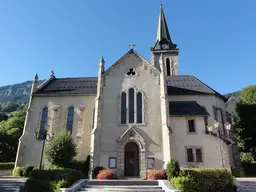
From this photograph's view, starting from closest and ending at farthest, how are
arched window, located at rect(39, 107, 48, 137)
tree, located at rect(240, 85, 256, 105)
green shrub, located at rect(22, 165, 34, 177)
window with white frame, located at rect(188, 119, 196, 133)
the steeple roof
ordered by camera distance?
green shrub, located at rect(22, 165, 34, 177)
window with white frame, located at rect(188, 119, 196, 133)
arched window, located at rect(39, 107, 48, 137)
tree, located at rect(240, 85, 256, 105)
the steeple roof

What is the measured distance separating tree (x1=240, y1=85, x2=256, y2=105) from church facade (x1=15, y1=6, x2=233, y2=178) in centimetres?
1343

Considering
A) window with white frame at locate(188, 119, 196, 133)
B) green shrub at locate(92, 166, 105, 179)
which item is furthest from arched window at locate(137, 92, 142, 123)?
green shrub at locate(92, 166, 105, 179)

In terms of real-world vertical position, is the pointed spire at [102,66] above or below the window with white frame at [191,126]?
above

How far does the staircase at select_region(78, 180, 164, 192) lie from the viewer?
1398cm

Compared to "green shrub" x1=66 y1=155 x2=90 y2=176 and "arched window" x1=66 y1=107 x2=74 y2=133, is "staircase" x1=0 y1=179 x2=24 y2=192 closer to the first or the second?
"green shrub" x1=66 y1=155 x2=90 y2=176

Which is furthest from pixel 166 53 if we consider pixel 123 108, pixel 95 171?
pixel 95 171

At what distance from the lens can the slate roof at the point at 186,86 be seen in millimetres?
27506

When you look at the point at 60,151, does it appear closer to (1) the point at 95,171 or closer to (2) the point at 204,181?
(1) the point at 95,171

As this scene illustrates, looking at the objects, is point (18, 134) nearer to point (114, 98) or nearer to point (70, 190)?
point (114, 98)

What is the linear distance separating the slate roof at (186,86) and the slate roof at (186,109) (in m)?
1.87

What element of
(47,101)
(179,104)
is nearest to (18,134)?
(47,101)

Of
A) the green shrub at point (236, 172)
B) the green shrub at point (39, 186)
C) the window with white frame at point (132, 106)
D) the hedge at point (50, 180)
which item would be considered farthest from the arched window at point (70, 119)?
the green shrub at point (236, 172)

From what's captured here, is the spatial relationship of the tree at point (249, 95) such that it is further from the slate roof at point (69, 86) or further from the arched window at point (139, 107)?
the slate roof at point (69, 86)

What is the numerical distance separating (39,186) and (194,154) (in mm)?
16561
